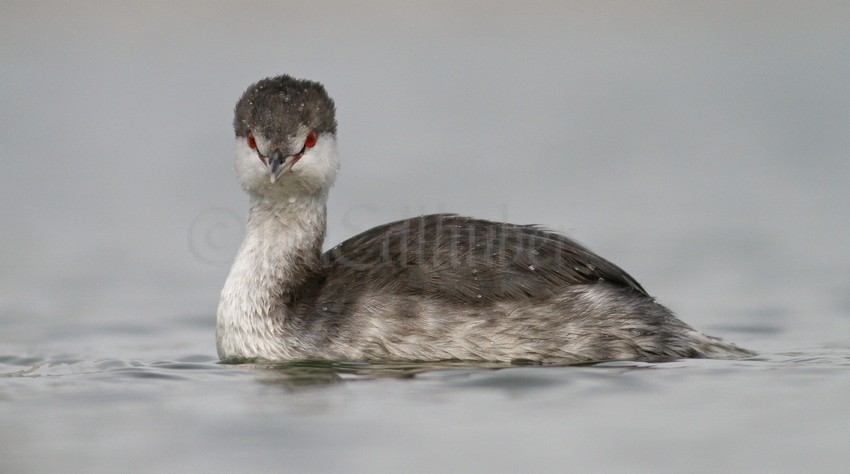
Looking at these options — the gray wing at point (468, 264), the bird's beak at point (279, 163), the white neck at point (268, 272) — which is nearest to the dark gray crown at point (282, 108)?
the bird's beak at point (279, 163)

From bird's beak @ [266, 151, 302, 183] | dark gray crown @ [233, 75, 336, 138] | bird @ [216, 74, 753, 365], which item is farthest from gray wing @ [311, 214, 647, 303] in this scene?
dark gray crown @ [233, 75, 336, 138]

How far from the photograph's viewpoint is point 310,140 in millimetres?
9875

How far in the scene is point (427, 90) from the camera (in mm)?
Answer: 25984

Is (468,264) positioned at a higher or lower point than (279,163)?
lower

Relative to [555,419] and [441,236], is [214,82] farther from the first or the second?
[555,419]

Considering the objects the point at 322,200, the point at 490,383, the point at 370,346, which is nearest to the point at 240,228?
the point at 322,200

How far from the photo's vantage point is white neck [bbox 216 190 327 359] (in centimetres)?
962

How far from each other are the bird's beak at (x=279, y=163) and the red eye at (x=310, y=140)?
107 mm

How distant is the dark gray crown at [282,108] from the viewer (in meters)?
9.63

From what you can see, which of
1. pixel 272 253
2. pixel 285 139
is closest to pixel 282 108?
pixel 285 139

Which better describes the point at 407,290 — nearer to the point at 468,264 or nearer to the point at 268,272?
the point at 468,264

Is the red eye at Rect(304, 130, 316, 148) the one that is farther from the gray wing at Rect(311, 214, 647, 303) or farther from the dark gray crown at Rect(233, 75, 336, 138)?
the gray wing at Rect(311, 214, 647, 303)

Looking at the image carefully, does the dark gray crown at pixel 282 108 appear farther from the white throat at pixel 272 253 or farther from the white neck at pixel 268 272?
the white neck at pixel 268 272

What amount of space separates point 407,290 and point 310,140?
1305 mm
